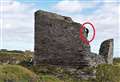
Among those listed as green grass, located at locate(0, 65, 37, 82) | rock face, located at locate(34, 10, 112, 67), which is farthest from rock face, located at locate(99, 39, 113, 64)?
green grass, located at locate(0, 65, 37, 82)

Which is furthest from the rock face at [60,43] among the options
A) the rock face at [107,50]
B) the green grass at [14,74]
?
the green grass at [14,74]

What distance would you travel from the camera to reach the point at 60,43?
31125mm

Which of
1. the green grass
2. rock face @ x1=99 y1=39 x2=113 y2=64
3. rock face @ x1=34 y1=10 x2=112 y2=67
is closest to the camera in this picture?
the green grass

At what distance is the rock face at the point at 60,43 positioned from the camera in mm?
30859

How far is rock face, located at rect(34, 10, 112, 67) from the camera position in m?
30.9

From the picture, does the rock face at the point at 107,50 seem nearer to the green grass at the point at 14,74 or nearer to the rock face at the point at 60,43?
the rock face at the point at 60,43

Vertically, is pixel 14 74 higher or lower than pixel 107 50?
lower

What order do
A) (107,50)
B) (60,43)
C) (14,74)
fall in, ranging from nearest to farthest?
(14,74), (60,43), (107,50)

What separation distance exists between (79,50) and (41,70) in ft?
11.0

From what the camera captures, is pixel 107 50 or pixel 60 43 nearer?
pixel 60 43

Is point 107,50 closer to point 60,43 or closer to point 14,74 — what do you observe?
point 60,43

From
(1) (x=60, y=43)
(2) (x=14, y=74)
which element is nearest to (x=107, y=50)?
(1) (x=60, y=43)

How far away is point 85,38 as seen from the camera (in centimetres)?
3056

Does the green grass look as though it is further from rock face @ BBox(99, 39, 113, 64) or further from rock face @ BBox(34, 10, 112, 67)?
rock face @ BBox(99, 39, 113, 64)
